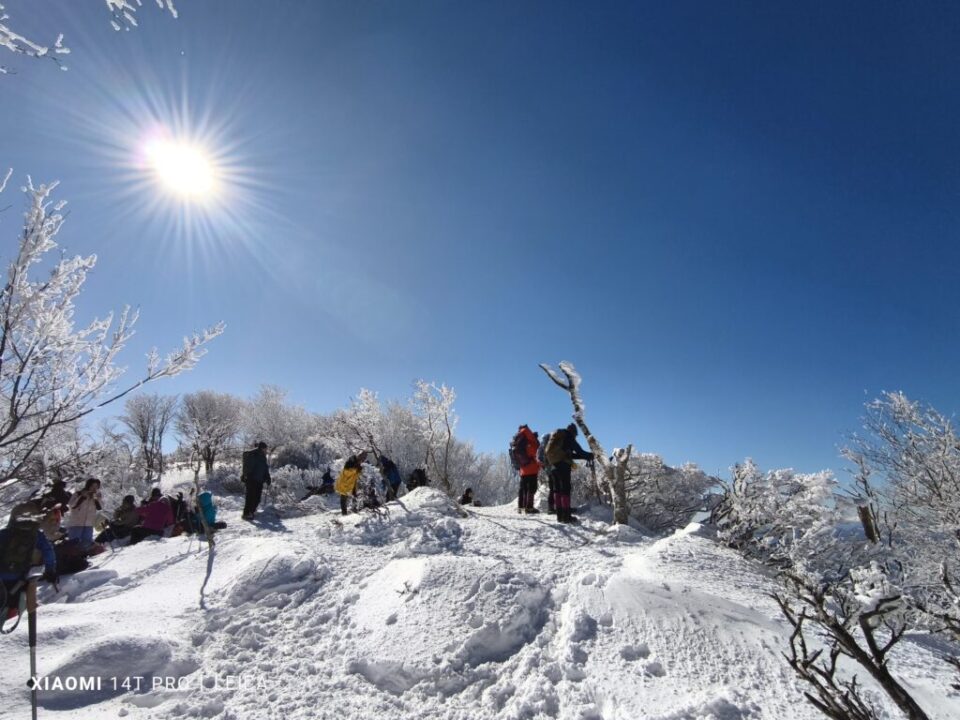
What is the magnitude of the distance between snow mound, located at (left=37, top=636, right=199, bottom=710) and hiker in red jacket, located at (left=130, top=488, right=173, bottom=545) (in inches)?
325


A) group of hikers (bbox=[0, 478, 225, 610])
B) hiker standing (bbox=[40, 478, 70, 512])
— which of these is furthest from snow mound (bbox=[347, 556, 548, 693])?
hiker standing (bbox=[40, 478, 70, 512])

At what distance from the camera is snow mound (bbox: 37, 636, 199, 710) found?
327 centimetres

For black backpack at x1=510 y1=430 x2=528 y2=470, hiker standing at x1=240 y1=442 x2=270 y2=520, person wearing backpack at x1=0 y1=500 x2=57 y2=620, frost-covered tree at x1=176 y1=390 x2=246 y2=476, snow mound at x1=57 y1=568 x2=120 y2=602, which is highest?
frost-covered tree at x1=176 y1=390 x2=246 y2=476

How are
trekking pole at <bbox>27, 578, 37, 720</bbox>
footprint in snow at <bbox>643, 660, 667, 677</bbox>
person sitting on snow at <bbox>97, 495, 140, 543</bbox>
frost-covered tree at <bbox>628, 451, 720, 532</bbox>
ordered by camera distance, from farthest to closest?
frost-covered tree at <bbox>628, 451, 720, 532</bbox>
person sitting on snow at <bbox>97, 495, 140, 543</bbox>
footprint in snow at <bbox>643, 660, 667, 677</bbox>
trekking pole at <bbox>27, 578, 37, 720</bbox>

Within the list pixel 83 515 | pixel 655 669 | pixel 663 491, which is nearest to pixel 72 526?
pixel 83 515

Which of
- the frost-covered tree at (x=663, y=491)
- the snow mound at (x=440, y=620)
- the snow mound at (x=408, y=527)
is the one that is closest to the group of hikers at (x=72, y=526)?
the snow mound at (x=408, y=527)

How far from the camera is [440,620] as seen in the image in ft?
13.2

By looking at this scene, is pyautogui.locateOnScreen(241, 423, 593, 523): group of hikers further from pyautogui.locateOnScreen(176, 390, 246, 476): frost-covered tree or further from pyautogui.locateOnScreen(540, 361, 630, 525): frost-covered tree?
pyautogui.locateOnScreen(176, 390, 246, 476): frost-covered tree

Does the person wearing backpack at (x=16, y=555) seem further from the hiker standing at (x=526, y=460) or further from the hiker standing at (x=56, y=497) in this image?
the hiker standing at (x=526, y=460)

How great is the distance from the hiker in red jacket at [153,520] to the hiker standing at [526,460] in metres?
8.51

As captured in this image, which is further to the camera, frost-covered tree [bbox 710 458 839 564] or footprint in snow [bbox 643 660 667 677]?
frost-covered tree [bbox 710 458 839 564]

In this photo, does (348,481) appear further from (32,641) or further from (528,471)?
(32,641)

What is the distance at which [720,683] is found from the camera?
316cm

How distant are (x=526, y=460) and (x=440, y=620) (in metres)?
5.09
